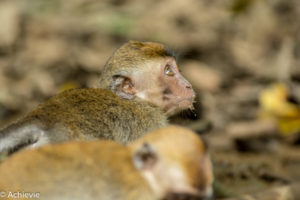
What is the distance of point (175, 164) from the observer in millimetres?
3887

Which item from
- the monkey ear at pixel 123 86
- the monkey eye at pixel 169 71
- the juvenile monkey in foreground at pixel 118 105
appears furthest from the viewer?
the monkey eye at pixel 169 71

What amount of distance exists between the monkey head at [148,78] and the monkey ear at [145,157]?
1807 mm

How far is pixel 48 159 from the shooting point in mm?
4016

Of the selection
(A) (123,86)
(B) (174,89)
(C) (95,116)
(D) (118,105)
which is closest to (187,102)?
(B) (174,89)

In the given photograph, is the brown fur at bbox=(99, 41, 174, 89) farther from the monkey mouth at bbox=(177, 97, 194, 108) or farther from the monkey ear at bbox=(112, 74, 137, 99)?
the monkey mouth at bbox=(177, 97, 194, 108)

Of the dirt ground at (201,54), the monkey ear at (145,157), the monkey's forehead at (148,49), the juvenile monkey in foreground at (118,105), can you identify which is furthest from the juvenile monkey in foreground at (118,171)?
the dirt ground at (201,54)

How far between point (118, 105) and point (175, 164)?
1545mm

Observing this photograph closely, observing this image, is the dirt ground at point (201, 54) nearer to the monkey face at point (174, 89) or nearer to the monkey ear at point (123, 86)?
the monkey face at point (174, 89)

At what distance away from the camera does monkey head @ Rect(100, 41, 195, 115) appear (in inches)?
230

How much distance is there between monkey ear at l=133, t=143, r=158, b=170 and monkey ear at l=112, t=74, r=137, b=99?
1.80m

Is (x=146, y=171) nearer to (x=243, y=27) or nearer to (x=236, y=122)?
(x=236, y=122)

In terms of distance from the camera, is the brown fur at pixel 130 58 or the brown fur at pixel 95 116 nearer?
the brown fur at pixel 95 116

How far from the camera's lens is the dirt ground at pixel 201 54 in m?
8.99

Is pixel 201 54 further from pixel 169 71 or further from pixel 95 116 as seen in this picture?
pixel 95 116
